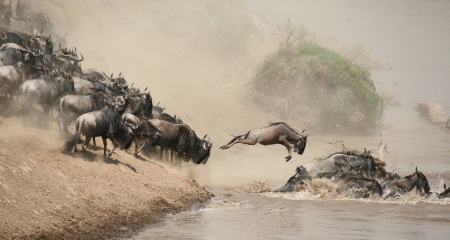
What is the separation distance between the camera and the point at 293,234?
1132 cm

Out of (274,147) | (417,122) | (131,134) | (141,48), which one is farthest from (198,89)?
(131,134)

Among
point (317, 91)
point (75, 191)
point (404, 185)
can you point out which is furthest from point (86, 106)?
point (317, 91)

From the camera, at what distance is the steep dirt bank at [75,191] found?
9.61 m

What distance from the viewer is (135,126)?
49.2 feet

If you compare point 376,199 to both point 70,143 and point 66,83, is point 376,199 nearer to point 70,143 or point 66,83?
point 70,143

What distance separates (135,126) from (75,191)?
13.0 feet

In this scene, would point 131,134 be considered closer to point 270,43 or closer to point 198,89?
point 198,89

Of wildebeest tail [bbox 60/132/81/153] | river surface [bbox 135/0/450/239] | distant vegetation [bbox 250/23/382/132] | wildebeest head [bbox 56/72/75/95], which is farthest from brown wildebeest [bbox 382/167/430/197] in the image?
distant vegetation [bbox 250/23/382/132]

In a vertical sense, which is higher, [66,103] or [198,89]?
[198,89]

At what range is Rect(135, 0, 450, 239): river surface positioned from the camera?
11.6 metres

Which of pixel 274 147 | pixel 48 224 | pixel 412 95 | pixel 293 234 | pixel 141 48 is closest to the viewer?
pixel 48 224

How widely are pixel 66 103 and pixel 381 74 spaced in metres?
36.1

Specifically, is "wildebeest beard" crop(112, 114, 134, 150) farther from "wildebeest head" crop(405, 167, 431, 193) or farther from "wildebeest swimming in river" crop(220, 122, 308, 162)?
"wildebeest head" crop(405, 167, 431, 193)

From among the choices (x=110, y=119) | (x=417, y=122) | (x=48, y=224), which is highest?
(x=417, y=122)
